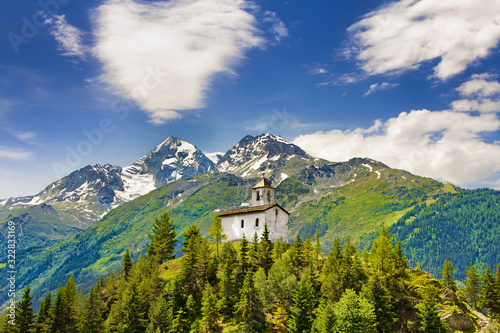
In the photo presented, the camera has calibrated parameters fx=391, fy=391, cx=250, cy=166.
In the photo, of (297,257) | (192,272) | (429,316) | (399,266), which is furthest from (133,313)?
(429,316)

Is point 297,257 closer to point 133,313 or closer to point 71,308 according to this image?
point 133,313

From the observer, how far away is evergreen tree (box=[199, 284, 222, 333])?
72.1 m

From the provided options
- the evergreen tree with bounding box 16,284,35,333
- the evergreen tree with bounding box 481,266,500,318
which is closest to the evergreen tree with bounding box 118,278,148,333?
the evergreen tree with bounding box 16,284,35,333

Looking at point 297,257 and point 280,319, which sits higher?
point 297,257

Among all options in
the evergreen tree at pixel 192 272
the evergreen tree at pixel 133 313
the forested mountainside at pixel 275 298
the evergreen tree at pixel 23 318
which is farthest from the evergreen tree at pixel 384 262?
the evergreen tree at pixel 23 318

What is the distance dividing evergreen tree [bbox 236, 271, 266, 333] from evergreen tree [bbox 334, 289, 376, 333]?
1414 centimetres

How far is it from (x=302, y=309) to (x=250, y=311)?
948cm

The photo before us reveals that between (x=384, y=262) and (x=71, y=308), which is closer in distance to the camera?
(x=384, y=262)

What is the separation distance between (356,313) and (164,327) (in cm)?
3546

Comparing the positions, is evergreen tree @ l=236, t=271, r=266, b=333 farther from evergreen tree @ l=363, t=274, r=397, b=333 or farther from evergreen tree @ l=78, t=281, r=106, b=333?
evergreen tree @ l=78, t=281, r=106, b=333

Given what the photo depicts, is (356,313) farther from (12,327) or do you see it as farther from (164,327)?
(12,327)

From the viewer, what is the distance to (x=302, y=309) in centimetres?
7038

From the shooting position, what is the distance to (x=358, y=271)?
259 feet

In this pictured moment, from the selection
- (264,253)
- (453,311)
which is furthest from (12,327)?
(453,311)
